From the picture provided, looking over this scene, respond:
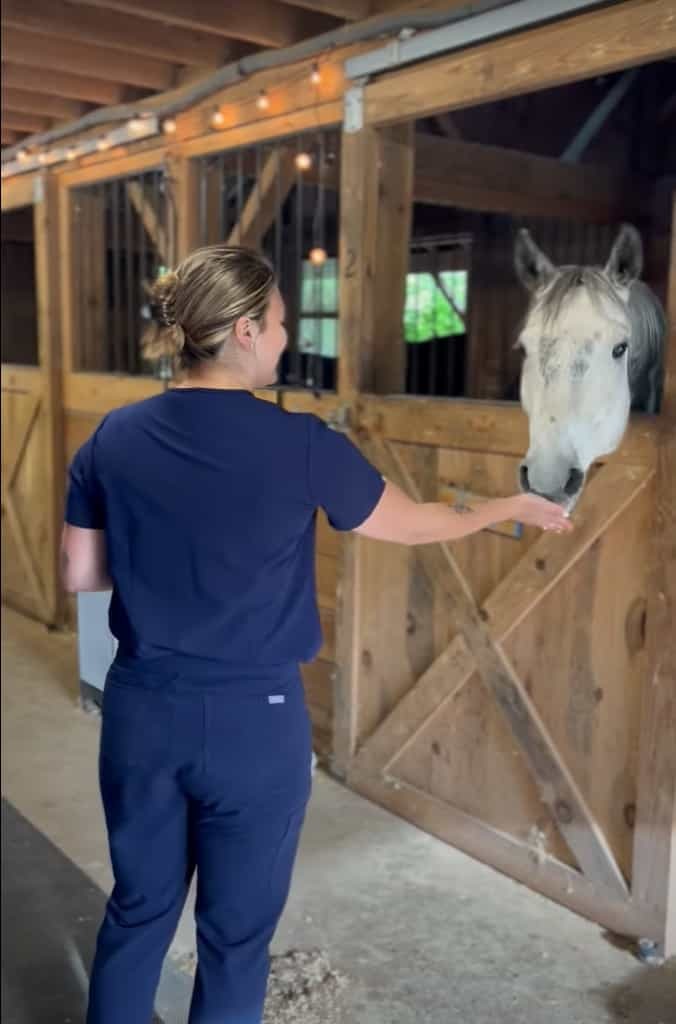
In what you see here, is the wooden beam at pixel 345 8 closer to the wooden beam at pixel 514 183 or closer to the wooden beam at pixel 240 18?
the wooden beam at pixel 240 18

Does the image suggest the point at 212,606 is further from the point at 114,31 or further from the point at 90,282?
the point at 90,282

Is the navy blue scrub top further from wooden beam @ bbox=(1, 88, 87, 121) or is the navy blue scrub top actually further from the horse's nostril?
wooden beam @ bbox=(1, 88, 87, 121)

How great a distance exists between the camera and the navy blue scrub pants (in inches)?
59.9

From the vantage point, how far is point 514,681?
2770 millimetres

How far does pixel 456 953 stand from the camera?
242 cm

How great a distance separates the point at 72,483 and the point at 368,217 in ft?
6.24

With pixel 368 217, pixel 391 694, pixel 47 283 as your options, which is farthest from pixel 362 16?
pixel 47 283

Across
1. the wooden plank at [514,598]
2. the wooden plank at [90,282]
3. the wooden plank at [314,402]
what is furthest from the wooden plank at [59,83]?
the wooden plank at [514,598]

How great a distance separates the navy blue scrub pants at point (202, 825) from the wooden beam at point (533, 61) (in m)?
1.66

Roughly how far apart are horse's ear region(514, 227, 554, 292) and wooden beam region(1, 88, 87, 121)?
9.39 feet

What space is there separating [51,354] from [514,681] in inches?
131

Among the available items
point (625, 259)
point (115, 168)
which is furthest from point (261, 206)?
point (625, 259)

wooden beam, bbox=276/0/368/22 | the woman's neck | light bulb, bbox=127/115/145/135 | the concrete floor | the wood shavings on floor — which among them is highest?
wooden beam, bbox=276/0/368/22

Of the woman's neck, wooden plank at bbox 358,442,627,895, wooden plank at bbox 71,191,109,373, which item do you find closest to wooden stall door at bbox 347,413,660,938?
wooden plank at bbox 358,442,627,895
